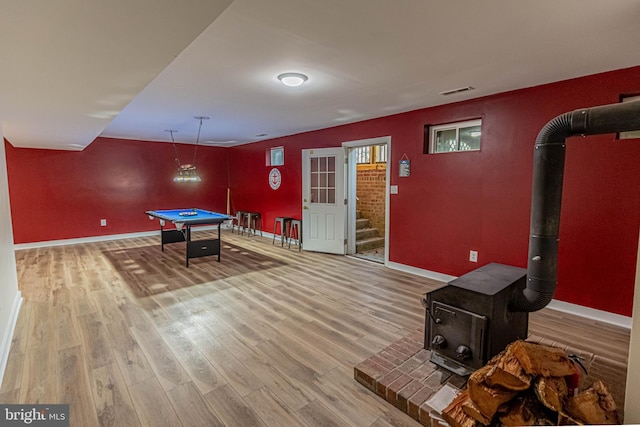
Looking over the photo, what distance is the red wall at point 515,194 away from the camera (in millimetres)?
2674

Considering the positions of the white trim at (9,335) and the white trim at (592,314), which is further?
the white trim at (592,314)

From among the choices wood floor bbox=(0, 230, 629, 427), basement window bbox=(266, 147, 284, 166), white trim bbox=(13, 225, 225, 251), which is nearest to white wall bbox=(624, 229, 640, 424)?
wood floor bbox=(0, 230, 629, 427)

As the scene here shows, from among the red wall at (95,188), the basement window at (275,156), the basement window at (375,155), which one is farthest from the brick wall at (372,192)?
the red wall at (95,188)

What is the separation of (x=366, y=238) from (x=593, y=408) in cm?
457

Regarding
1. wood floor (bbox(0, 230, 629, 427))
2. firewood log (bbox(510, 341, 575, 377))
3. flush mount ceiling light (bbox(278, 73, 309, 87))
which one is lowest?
wood floor (bbox(0, 230, 629, 427))

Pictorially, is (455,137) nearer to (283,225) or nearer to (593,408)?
(593,408)

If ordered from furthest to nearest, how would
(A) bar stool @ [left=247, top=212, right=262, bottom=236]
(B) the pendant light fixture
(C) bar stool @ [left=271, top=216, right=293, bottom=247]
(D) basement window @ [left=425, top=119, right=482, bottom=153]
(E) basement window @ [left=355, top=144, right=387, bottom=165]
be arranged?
(A) bar stool @ [left=247, top=212, right=262, bottom=236] < (E) basement window @ [left=355, top=144, right=387, bottom=165] < (C) bar stool @ [left=271, top=216, right=293, bottom=247] < (B) the pendant light fixture < (D) basement window @ [left=425, top=119, right=482, bottom=153]

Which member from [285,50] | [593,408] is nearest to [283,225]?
[285,50]

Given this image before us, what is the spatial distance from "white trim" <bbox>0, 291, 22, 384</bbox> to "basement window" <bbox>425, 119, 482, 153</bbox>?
180 inches

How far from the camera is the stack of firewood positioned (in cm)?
143

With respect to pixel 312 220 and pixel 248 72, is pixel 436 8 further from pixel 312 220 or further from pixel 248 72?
pixel 312 220

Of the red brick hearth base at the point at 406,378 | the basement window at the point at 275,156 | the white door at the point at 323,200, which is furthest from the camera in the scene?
the basement window at the point at 275,156

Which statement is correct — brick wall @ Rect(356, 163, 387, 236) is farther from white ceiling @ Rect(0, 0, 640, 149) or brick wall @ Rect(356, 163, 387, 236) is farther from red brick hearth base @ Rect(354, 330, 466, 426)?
red brick hearth base @ Rect(354, 330, 466, 426)

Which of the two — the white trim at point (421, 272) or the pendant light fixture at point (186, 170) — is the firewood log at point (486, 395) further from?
the pendant light fixture at point (186, 170)
